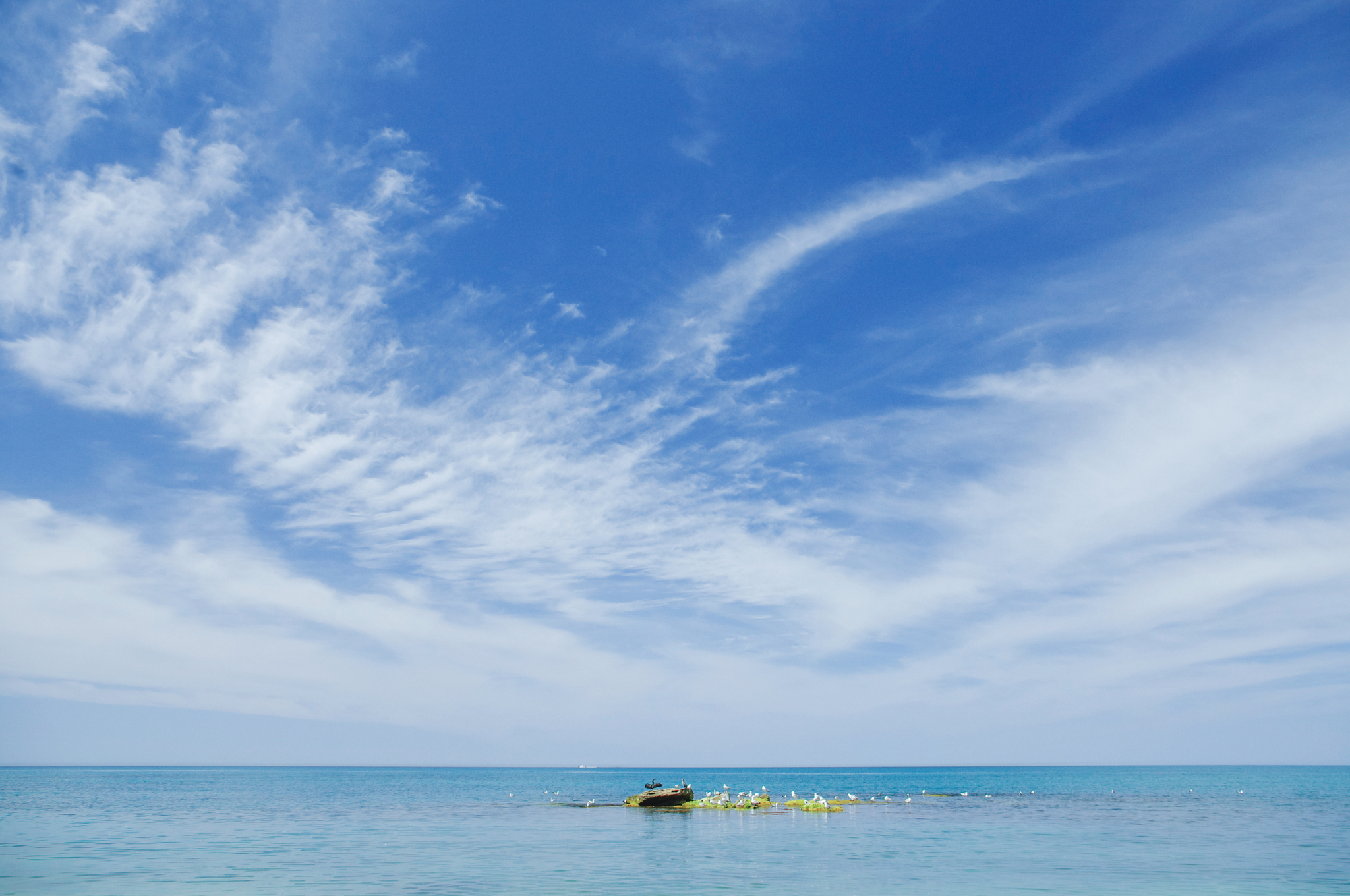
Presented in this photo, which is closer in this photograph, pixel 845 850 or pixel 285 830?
pixel 845 850

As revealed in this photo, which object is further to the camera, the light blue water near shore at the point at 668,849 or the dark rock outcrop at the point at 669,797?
the dark rock outcrop at the point at 669,797

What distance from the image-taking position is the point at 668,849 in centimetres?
4369

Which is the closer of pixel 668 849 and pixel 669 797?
pixel 668 849

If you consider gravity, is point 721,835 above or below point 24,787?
above

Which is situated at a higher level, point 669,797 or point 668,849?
point 668,849

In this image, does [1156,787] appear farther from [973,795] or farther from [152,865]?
[152,865]

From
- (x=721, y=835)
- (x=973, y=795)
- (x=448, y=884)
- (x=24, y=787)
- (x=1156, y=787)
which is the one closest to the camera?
(x=448, y=884)

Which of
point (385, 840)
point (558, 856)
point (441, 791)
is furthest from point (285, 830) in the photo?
point (441, 791)

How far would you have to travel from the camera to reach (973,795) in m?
97.8

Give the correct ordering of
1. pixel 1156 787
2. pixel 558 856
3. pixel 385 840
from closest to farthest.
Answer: pixel 558 856 < pixel 385 840 < pixel 1156 787

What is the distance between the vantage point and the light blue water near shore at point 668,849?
108 feet

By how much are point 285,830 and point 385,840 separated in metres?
11.0

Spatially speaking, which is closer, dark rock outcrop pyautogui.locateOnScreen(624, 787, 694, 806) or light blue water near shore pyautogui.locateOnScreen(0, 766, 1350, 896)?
light blue water near shore pyautogui.locateOnScreen(0, 766, 1350, 896)

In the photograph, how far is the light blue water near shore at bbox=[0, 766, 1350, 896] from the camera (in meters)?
32.8
